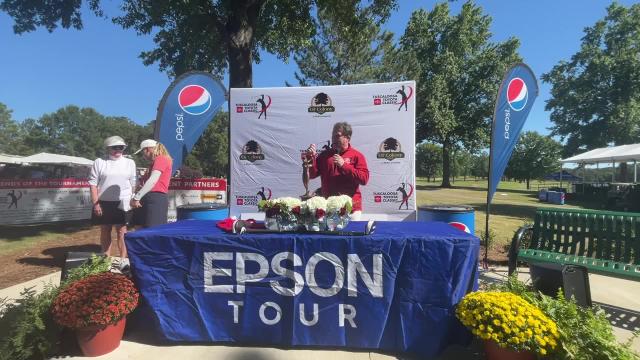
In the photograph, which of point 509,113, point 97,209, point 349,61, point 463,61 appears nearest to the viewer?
point 97,209

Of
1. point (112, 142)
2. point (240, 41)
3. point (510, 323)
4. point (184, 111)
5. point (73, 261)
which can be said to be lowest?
point (510, 323)

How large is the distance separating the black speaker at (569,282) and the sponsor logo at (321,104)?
4.16 meters

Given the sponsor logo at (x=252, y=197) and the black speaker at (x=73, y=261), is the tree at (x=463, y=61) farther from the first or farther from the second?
the black speaker at (x=73, y=261)

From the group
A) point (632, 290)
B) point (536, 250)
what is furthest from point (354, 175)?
point (632, 290)

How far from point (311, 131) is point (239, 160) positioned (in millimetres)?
1515

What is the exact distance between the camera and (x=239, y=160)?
655cm

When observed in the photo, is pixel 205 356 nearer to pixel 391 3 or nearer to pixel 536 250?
pixel 536 250

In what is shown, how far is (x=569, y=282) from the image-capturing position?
9.92 feet

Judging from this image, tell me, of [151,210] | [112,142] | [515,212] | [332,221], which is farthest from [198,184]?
[515,212]

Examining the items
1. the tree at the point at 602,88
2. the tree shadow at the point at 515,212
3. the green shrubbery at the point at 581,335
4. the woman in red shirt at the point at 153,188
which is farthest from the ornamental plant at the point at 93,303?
the tree at the point at 602,88

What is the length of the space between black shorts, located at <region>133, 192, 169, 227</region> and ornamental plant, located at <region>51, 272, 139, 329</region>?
67.0 inches

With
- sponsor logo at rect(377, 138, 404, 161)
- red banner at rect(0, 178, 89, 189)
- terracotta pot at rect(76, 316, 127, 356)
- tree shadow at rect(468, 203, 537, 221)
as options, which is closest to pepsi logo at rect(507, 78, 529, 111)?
sponsor logo at rect(377, 138, 404, 161)

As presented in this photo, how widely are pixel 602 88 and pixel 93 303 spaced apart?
39813 millimetres

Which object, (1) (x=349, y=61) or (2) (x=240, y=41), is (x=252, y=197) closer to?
(2) (x=240, y=41)
